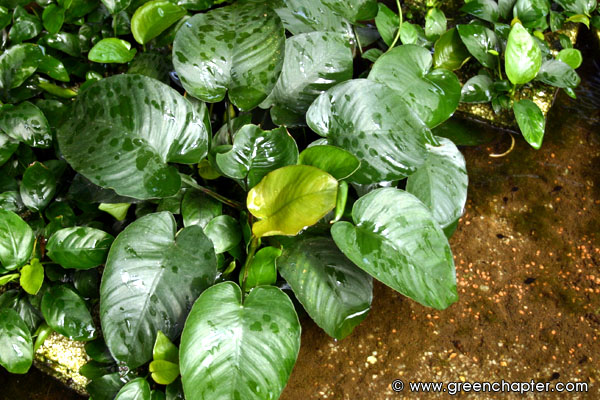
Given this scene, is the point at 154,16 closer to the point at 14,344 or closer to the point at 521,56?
the point at 14,344

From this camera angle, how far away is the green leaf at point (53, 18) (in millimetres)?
1701

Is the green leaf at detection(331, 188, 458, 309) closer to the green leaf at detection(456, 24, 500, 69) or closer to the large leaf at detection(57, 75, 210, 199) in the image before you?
the large leaf at detection(57, 75, 210, 199)

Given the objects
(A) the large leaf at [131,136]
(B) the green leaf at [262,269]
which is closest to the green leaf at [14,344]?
(A) the large leaf at [131,136]

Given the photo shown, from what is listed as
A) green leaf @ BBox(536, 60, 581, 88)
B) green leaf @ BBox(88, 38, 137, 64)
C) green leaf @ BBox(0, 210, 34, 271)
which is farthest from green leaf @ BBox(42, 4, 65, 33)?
green leaf @ BBox(536, 60, 581, 88)

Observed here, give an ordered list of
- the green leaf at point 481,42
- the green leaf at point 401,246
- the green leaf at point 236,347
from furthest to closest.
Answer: the green leaf at point 481,42, the green leaf at point 401,246, the green leaf at point 236,347

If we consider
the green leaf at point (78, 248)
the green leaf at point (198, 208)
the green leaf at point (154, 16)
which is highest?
the green leaf at point (154, 16)

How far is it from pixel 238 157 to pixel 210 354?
507 mm

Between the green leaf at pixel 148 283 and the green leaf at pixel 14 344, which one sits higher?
the green leaf at pixel 148 283

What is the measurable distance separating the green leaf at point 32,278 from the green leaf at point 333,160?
76 cm

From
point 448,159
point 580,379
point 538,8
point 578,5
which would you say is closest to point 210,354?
point 448,159

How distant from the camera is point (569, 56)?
190cm

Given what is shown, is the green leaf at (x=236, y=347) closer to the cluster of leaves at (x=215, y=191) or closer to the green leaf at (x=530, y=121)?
the cluster of leaves at (x=215, y=191)

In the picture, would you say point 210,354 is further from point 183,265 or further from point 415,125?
point 415,125

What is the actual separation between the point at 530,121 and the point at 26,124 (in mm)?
1591
